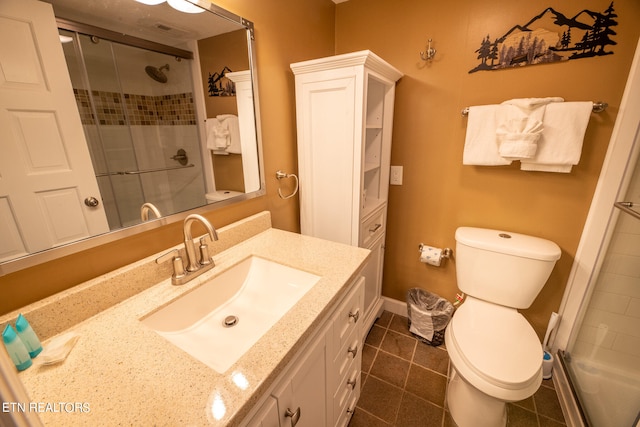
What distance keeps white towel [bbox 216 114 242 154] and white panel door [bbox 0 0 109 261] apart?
0.52 meters

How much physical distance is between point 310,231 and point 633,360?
1600 mm

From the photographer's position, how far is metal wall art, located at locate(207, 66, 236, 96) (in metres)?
1.12

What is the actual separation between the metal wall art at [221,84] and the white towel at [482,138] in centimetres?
125

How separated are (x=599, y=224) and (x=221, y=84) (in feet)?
6.38

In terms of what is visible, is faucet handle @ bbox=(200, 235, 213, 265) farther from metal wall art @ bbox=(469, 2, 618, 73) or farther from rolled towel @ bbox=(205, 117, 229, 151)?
metal wall art @ bbox=(469, 2, 618, 73)

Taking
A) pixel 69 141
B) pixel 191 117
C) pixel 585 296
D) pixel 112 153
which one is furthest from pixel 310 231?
pixel 585 296

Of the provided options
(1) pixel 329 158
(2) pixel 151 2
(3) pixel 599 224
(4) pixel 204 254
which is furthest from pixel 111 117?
(3) pixel 599 224

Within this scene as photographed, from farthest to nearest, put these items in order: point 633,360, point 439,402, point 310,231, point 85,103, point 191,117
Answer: point 310,231
point 439,402
point 633,360
point 191,117
point 85,103

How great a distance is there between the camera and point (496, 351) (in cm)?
116

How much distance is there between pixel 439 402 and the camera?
140 cm

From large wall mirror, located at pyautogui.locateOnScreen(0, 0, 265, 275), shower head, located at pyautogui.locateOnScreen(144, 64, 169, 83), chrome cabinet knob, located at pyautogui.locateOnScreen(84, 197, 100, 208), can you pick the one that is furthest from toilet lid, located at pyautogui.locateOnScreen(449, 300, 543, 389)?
shower head, located at pyautogui.locateOnScreen(144, 64, 169, 83)

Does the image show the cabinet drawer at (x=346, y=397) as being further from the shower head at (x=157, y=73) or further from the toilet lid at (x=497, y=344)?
the shower head at (x=157, y=73)

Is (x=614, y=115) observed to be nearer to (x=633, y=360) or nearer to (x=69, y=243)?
(x=633, y=360)

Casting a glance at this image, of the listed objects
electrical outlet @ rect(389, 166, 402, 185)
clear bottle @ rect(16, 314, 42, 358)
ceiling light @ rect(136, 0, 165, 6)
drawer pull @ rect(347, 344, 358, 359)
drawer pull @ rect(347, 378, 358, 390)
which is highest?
ceiling light @ rect(136, 0, 165, 6)
